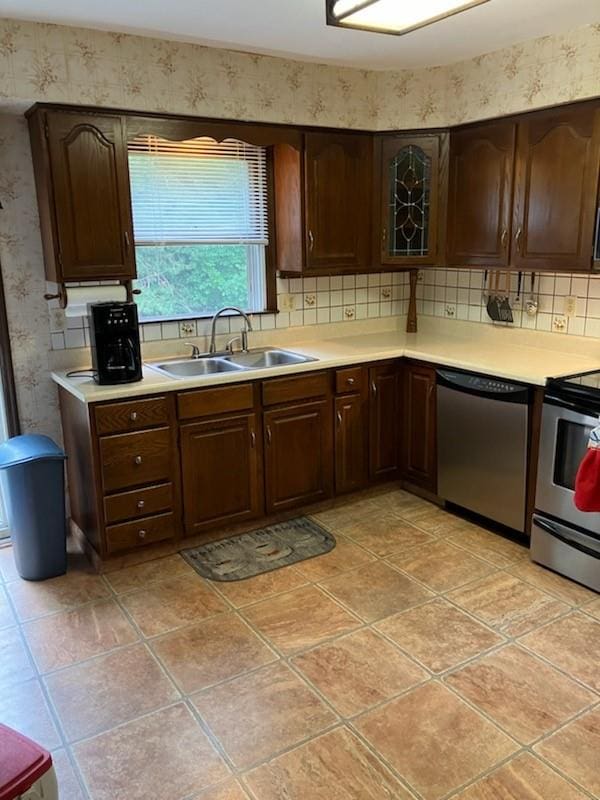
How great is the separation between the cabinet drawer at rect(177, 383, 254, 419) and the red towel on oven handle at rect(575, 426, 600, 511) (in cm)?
163

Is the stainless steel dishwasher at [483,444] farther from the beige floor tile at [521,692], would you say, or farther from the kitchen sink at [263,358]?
the beige floor tile at [521,692]

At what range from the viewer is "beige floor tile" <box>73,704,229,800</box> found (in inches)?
77.5

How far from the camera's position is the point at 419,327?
4.58 metres

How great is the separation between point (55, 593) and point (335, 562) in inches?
52.7

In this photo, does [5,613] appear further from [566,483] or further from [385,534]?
[566,483]


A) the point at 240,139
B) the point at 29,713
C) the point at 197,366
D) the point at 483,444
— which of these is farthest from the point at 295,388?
the point at 29,713

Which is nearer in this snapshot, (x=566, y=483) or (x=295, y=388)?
(x=566, y=483)

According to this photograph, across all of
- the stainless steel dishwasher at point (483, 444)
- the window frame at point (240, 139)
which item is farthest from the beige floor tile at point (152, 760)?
the window frame at point (240, 139)

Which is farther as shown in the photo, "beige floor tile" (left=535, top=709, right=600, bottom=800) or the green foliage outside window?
the green foliage outside window

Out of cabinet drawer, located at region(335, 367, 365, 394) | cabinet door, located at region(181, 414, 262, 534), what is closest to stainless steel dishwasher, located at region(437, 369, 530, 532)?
cabinet drawer, located at region(335, 367, 365, 394)

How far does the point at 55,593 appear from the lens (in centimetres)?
307

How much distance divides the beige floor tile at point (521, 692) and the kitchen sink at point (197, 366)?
194cm

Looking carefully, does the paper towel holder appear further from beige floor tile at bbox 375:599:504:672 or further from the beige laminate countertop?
beige floor tile at bbox 375:599:504:672

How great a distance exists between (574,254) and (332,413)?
1504mm
